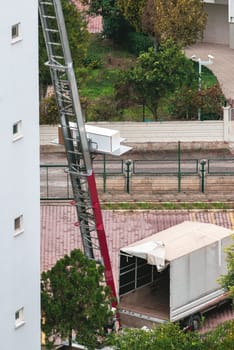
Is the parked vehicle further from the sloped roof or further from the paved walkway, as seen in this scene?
the paved walkway

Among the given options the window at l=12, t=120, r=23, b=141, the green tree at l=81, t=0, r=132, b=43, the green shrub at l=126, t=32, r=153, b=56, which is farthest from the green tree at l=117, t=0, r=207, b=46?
the window at l=12, t=120, r=23, b=141

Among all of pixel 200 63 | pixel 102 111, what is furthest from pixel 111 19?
pixel 102 111

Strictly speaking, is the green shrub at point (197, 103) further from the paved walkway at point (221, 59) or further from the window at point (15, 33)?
the window at point (15, 33)

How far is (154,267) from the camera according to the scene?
208ft

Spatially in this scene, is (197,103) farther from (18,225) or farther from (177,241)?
(18,225)

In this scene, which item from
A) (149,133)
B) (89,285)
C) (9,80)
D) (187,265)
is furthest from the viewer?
(149,133)

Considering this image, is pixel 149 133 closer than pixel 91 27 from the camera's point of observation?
Yes

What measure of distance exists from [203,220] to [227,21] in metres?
25.4

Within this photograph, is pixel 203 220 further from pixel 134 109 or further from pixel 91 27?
pixel 91 27

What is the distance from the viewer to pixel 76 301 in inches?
2272

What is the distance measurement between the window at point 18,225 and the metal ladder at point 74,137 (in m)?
4.70

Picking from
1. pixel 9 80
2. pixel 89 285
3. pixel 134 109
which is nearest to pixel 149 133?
pixel 134 109

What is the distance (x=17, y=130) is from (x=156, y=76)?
28.6m

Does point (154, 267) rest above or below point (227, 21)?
below
